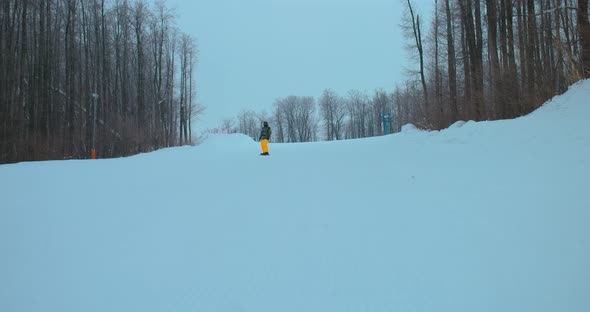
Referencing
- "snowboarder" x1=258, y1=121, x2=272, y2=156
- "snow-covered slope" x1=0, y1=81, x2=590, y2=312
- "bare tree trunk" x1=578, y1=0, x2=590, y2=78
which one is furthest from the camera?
"snowboarder" x1=258, y1=121, x2=272, y2=156

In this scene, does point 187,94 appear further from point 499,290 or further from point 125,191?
point 499,290

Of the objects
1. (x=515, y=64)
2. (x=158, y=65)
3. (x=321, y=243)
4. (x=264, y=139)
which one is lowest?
(x=321, y=243)

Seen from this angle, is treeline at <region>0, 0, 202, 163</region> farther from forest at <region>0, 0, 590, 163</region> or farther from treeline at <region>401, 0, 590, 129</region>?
treeline at <region>401, 0, 590, 129</region>

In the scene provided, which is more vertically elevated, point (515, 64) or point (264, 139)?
point (515, 64)

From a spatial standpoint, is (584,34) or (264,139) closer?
(584,34)

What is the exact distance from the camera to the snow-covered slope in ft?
7.72

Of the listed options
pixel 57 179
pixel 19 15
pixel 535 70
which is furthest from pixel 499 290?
pixel 19 15

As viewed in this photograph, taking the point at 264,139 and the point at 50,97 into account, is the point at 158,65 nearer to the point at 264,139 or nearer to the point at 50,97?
the point at 50,97

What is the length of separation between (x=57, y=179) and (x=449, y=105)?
1667cm

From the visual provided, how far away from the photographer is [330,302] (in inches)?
90.8

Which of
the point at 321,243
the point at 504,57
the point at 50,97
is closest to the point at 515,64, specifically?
the point at 504,57

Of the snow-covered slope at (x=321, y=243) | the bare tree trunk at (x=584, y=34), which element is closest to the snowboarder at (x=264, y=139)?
the snow-covered slope at (x=321, y=243)

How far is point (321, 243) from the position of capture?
321cm

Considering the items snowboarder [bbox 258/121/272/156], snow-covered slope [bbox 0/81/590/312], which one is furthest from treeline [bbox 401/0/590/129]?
snowboarder [bbox 258/121/272/156]
